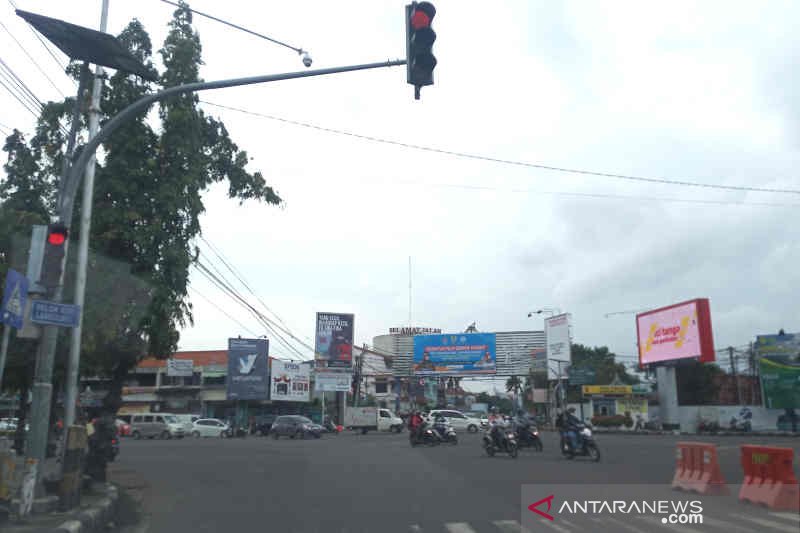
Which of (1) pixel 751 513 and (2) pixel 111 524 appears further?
(2) pixel 111 524

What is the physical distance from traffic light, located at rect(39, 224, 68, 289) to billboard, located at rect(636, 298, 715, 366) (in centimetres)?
3962

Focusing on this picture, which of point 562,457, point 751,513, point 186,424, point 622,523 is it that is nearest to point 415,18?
point 622,523

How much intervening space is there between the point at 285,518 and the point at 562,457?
1276 cm

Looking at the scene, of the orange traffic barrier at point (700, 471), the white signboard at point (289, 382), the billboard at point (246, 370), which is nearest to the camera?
the orange traffic barrier at point (700, 471)

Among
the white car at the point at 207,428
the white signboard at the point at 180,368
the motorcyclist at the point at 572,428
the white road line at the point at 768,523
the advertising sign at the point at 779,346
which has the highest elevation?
the advertising sign at the point at 779,346

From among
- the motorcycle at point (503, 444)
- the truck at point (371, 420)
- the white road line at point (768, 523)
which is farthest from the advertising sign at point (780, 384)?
the white road line at point (768, 523)

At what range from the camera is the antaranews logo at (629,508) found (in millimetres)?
8906

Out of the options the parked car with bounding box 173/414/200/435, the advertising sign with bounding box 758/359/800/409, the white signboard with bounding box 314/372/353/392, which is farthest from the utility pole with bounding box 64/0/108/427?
the advertising sign with bounding box 758/359/800/409

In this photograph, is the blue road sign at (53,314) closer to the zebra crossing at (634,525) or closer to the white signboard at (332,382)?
the zebra crossing at (634,525)

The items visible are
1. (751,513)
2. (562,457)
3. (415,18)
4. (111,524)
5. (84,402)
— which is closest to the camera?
(415,18)

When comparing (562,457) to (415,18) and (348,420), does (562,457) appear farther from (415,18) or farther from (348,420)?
(348,420)

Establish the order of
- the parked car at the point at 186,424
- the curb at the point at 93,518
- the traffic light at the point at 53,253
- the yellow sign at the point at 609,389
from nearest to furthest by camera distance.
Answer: the curb at the point at 93,518 < the traffic light at the point at 53,253 < the parked car at the point at 186,424 < the yellow sign at the point at 609,389

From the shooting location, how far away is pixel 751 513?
29.5ft

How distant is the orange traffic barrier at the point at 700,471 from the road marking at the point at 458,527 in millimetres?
5040
